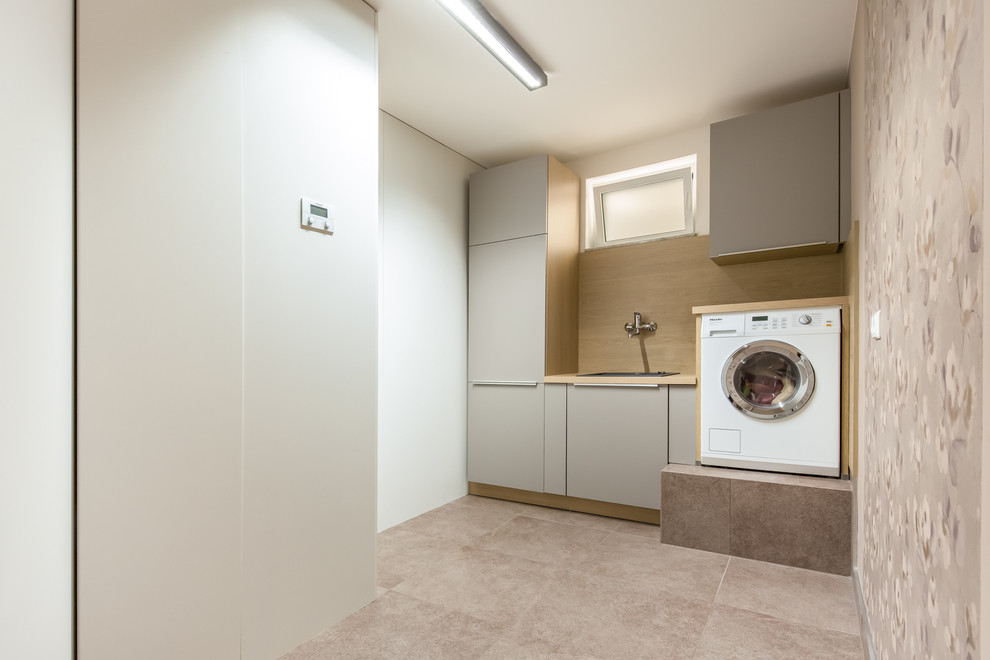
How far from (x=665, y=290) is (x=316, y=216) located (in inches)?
101

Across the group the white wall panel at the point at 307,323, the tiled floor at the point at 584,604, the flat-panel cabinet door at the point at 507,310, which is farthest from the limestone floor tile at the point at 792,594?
the flat-panel cabinet door at the point at 507,310

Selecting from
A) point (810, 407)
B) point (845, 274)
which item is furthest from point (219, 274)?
point (845, 274)

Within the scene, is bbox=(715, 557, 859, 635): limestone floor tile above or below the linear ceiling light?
below

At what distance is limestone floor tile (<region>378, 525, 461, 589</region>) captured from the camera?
2420 millimetres

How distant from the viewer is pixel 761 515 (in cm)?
257

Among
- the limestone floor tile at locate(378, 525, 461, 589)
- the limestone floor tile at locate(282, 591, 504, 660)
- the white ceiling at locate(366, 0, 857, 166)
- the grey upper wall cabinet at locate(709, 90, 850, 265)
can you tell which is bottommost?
the limestone floor tile at locate(378, 525, 461, 589)

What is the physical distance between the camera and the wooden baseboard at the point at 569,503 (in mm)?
3209

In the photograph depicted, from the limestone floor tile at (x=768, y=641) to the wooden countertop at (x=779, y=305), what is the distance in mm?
1488

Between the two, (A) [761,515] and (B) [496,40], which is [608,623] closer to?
(A) [761,515]

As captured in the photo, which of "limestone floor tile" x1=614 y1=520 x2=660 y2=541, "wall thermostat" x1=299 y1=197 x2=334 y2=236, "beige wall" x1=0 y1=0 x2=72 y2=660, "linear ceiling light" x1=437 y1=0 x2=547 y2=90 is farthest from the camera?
"limestone floor tile" x1=614 y1=520 x2=660 y2=541

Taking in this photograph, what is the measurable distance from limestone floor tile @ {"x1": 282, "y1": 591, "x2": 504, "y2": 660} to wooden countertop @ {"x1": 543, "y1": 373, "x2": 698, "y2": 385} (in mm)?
1704

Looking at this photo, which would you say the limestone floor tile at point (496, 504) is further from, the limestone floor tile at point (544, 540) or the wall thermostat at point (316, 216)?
the wall thermostat at point (316, 216)

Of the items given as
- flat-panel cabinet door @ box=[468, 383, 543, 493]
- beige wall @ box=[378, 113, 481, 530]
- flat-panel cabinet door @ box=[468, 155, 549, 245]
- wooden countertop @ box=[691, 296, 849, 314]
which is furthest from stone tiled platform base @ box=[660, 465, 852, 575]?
flat-panel cabinet door @ box=[468, 155, 549, 245]

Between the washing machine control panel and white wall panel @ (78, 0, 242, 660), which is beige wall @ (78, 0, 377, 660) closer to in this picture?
white wall panel @ (78, 0, 242, 660)
